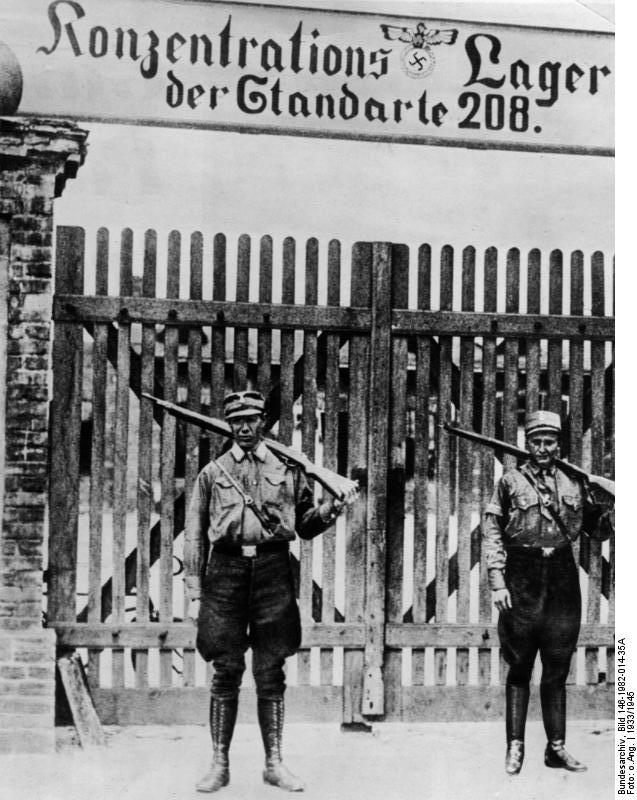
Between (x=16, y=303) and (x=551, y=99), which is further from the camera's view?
(x=551, y=99)

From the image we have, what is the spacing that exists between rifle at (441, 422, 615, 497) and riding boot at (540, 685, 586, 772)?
1160mm

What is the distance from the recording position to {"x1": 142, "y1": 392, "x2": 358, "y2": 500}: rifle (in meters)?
5.19

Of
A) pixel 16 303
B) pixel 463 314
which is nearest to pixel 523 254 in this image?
pixel 463 314

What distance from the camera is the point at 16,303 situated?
16.8 ft

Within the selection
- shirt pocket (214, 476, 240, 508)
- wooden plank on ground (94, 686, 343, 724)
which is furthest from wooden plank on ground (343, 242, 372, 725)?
shirt pocket (214, 476, 240, 508)

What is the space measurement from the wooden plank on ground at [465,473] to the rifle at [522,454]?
49mm

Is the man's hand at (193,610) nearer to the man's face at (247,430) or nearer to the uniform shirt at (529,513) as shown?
the man's face at (247,430)

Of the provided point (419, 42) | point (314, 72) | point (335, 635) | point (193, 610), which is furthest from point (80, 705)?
point (419, 42)

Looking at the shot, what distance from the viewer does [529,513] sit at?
5.35 meters

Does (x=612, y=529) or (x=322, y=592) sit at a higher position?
(x=612, y=529)

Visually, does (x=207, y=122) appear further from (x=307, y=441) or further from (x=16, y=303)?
(x=307, y=441)

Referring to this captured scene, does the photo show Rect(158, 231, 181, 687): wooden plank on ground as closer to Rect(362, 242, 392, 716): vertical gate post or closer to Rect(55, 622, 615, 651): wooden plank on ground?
Rect(55, 622, 615, 651): wooden plank on ground

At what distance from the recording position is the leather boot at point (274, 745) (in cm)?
494
